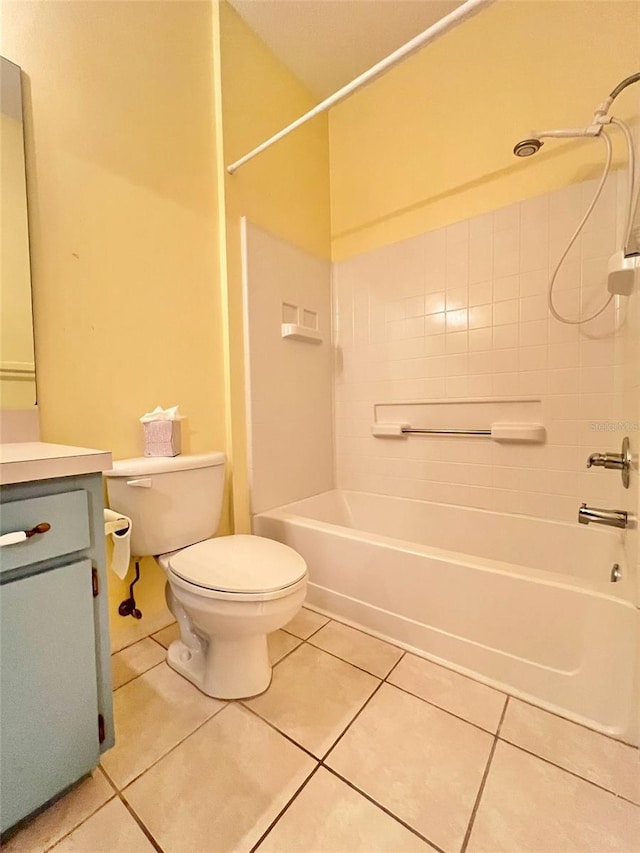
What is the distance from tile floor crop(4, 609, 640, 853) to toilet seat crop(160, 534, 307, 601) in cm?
38

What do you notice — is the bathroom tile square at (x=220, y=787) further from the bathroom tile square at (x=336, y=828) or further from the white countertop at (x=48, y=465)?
the white countertop at (x=48, y=465)

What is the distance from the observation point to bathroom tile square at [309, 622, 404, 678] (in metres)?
1.21

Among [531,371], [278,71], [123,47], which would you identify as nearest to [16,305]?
[123,47]

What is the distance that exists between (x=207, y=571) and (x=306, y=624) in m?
0.63

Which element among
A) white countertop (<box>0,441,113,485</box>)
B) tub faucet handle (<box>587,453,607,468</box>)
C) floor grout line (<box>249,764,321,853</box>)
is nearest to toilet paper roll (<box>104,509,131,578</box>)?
white countertop (<box>0,441,113,485</box>)

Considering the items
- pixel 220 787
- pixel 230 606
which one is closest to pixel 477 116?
pixel 230 606

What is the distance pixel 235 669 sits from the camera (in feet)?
3.53

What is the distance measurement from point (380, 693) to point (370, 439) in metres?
1.21

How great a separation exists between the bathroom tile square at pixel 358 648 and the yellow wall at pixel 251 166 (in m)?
0.59

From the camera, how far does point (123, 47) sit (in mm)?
1273

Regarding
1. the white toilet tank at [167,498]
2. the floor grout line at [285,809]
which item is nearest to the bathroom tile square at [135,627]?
the white toilet tank at [167,498]

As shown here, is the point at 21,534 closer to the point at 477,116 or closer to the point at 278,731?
the point at 278,731

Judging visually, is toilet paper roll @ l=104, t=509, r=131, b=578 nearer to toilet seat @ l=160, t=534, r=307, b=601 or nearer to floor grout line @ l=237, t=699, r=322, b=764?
toilet seat @ l=160, t=534, r=307, b=601

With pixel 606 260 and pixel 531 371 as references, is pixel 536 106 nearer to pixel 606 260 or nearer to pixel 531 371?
pixel 606 260
